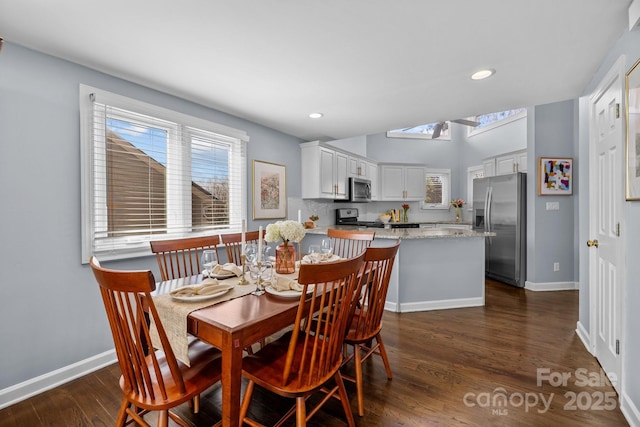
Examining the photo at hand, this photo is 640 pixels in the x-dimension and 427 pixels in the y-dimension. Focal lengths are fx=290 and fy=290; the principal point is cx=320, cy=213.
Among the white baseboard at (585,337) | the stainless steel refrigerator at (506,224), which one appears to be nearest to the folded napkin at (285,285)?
the white baseboard at (585,337)

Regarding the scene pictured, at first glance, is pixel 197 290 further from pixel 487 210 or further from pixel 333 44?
pixel 487 210

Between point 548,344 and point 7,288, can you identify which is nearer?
point 7,288

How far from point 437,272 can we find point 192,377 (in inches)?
112

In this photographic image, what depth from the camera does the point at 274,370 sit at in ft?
4.56

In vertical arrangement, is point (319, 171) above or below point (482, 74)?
below

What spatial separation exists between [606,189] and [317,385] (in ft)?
7.82

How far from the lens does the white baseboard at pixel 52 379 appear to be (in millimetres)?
1832

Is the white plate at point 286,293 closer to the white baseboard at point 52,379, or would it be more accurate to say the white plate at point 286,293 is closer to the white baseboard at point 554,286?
the white baseboard at point 52,379

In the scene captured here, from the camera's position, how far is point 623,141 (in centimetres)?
171

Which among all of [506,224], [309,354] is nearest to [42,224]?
[309,354]

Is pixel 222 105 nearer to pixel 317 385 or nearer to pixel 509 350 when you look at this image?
pixel 317 385

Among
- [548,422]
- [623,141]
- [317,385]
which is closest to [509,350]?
[548,422]

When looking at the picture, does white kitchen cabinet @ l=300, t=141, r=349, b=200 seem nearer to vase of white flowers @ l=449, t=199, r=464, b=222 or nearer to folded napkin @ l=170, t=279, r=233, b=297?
folded napkin @ l=170, t=279, r=233, b=297

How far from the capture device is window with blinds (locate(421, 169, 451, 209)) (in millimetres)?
6691
